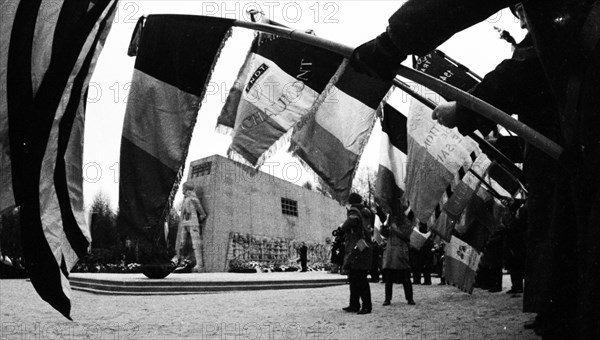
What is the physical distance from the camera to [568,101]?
176 cm

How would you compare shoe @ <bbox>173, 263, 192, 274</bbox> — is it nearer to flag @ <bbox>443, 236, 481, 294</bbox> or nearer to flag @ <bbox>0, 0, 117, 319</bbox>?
flag @ <bbox>443, 236, 481, 294</bbox>

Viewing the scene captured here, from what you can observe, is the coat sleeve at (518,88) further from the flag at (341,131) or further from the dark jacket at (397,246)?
the dark jacket at (397,246)

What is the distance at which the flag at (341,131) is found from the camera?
5.50 meters

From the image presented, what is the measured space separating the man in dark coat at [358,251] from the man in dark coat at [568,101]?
5464 mm

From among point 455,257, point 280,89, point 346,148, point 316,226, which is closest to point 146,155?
point 280,89

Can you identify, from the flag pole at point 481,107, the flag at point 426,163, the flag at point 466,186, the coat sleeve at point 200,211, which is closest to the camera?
the flag pole at point 481,107

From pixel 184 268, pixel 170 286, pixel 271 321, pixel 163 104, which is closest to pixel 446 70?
pixel 271 321

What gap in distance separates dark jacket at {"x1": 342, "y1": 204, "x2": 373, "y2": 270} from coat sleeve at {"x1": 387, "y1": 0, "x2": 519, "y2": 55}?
5526 millimetres

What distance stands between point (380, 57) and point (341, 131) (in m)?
3.02

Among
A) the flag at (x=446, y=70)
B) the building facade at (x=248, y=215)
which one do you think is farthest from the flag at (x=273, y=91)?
the building facade at (x=248, y=215)

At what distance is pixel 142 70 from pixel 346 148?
7.70 feet

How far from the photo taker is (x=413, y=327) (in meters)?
6.21

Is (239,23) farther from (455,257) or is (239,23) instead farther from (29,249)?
(455,257)
